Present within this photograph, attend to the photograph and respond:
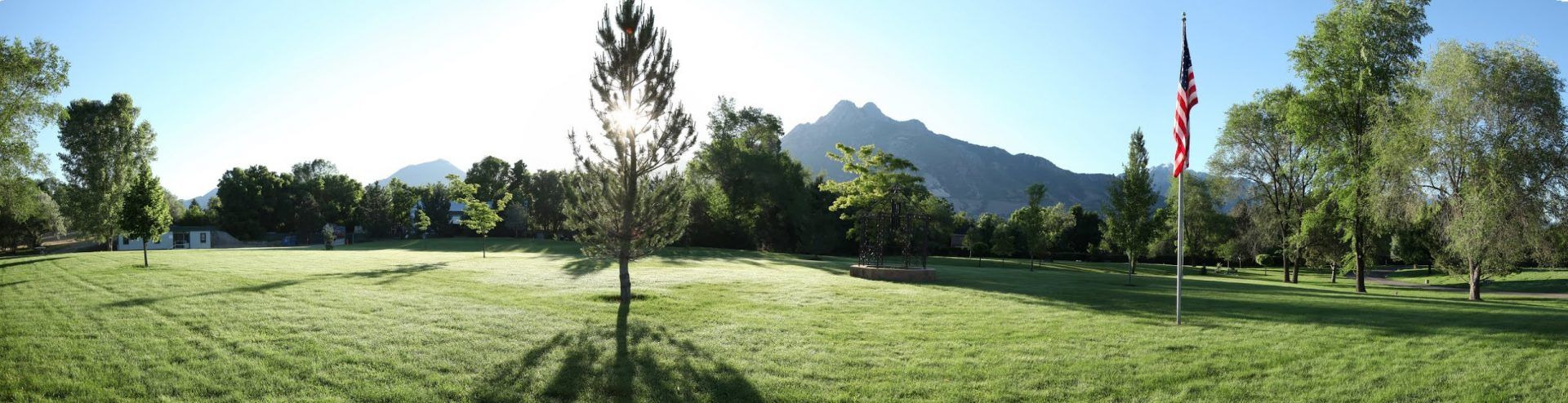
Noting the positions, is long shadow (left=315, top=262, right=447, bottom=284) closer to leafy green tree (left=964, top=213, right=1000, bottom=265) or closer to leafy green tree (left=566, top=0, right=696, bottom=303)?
leafy green tree (left=566, top=0, right=696, bottom=303)

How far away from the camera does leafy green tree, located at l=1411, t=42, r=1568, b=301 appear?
19.1 metres

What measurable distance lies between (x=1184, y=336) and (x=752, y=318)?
7.62 metres

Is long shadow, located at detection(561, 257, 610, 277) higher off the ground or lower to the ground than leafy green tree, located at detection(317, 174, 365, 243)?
lower

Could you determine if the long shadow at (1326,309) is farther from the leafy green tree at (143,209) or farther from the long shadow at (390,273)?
the leafy green tree at (143,209)

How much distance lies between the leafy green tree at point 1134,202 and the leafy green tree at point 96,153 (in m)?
61.0

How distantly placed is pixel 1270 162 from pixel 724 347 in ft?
135

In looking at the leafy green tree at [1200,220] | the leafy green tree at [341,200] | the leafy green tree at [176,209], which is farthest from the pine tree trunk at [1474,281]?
the leafy green tree at [176,209]

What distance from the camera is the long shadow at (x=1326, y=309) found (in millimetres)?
11969

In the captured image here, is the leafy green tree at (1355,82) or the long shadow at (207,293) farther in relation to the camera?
the leafy green tree at (1355,82)

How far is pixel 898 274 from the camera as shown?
75.0 feet

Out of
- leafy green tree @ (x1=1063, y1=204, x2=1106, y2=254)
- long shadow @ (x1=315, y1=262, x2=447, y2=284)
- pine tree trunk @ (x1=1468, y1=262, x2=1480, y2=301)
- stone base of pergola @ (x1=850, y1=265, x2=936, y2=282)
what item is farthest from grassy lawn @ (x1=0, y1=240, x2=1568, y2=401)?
leafy green tree @ (x1=1063, y1=204, x2=1106, y2=254)

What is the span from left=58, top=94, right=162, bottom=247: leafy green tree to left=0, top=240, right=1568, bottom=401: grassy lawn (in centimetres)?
3835

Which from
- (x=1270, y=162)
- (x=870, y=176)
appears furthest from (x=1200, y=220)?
(x=870, y=176)

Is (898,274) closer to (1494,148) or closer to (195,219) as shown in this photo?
(1494,148)
